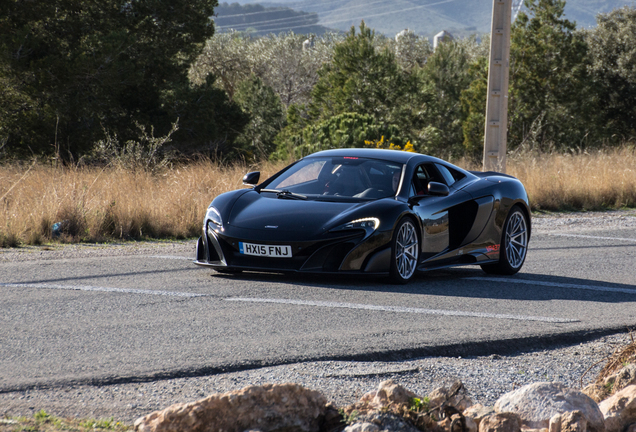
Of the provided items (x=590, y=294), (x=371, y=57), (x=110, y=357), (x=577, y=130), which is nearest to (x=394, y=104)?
(x=371, y=57)

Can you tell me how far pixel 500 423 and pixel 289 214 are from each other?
4512mm

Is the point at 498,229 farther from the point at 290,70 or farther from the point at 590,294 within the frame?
the point at 290,70

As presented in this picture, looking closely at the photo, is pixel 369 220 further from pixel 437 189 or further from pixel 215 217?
pixel 215 217

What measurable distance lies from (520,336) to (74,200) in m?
7.77

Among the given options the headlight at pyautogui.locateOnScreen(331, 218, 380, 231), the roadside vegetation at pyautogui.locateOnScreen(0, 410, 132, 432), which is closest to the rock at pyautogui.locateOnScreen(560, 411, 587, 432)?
the roadside vegetation at pyautogui.locateOnScreen(0, 410, 132, 432)

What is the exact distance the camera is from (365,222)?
7.36m

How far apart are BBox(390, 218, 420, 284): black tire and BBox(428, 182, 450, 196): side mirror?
40 cm

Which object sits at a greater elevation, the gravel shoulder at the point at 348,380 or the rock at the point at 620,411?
the rock at the point at 620,411

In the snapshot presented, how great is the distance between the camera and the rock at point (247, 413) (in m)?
3.01

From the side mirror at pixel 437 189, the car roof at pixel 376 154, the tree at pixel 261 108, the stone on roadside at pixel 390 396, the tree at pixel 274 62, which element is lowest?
the stone on roadside at pixel 390 396

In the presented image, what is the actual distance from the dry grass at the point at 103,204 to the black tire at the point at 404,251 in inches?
195

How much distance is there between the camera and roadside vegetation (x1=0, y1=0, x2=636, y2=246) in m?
12.7

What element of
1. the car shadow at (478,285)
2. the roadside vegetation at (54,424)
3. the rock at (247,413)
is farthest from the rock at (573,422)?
the car shadow at (478,285)

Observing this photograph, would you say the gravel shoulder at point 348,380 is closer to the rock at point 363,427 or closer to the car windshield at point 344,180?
the rock at point 363,427
